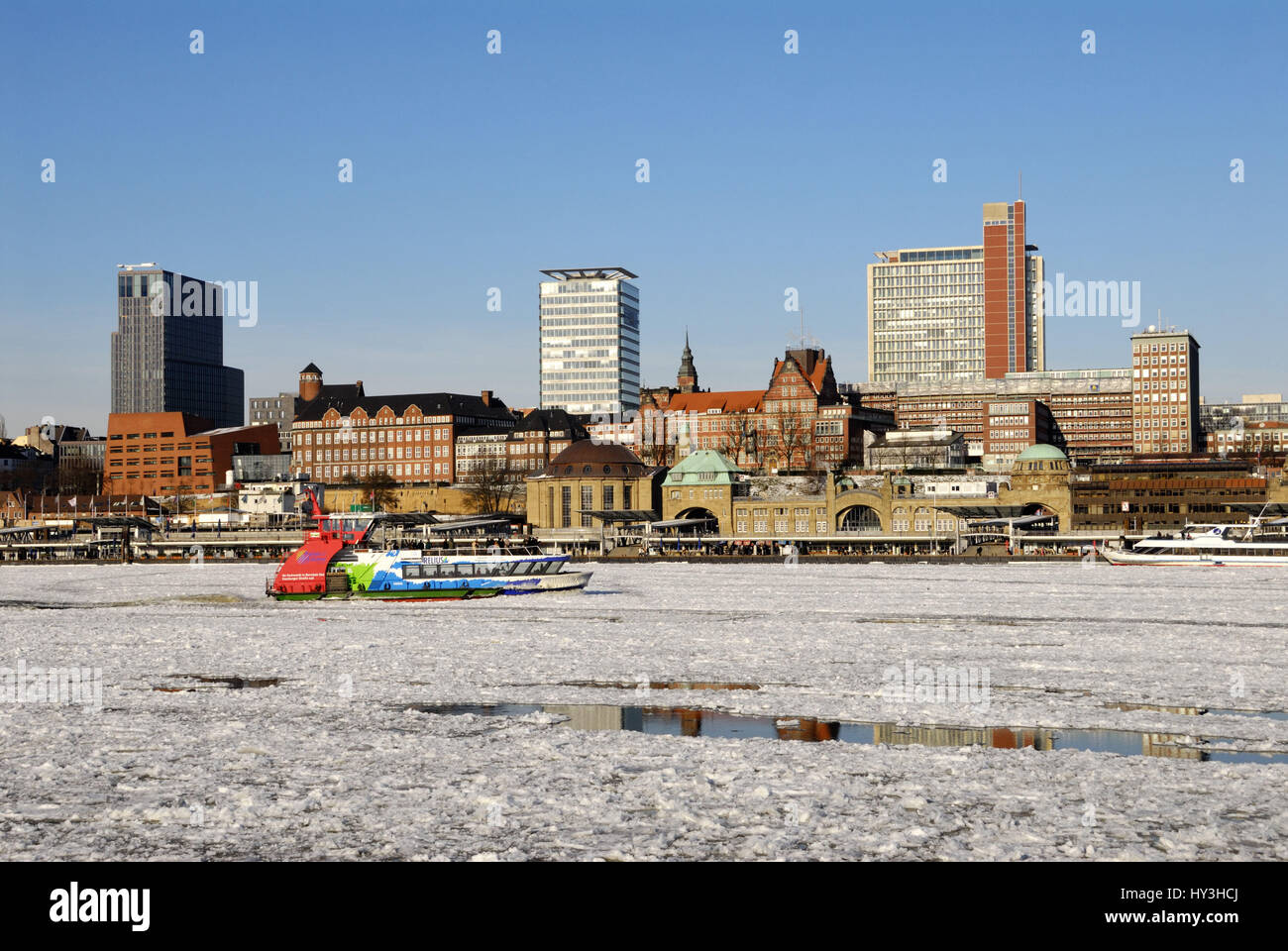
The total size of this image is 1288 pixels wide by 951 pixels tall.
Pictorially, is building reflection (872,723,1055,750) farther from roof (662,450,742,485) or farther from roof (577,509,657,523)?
roof (662,450,742,485)

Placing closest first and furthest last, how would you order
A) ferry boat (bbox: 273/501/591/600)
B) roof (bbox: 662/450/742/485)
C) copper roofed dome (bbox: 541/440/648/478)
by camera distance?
ferry boat (bbox: 273/501/591/600)
roof (bbox: 662/450/742/485)
copper roofed dome (bbox: 541/440/648/478)

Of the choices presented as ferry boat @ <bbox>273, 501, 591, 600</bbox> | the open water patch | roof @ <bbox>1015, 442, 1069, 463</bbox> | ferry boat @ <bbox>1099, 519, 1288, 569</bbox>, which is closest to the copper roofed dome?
roof @ <bbox>1015, 442, 1069, 463</bbox>

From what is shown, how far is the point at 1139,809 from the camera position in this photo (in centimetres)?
1908

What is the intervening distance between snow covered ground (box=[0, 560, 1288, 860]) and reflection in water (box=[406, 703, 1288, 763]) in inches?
17.9

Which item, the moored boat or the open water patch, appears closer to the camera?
the open water patch

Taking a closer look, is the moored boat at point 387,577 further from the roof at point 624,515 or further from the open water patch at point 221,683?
the roof at point 624,515

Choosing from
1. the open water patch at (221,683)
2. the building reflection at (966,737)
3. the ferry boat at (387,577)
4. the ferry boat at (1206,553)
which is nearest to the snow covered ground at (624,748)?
the open water patch at (221,683)

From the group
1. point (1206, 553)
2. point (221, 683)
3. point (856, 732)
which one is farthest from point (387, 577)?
point (1206, 553)

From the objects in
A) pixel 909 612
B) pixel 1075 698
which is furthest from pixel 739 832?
pixel 909 612

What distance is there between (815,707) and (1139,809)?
9.90 metres

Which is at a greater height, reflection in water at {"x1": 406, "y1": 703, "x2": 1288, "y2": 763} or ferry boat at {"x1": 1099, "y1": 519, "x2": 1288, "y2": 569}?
reflection in water at {"x1": 406, "y1": 703, "x2": 1288, "y2": 763}

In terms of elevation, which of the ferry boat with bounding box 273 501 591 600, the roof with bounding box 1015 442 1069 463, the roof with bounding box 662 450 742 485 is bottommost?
the ferry boat with bounding box 273 501 591 600

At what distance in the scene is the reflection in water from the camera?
23.7m
